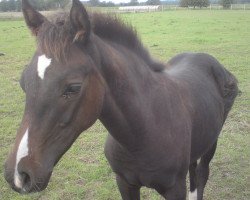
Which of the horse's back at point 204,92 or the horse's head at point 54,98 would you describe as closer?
the horse's head at point 54,98

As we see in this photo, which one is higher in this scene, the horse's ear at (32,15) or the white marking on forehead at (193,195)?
the horse's ear at (32,15)

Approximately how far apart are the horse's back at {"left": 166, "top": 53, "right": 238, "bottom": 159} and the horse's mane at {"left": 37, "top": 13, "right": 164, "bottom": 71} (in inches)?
22.2

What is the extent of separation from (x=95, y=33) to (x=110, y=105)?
1.58 feet

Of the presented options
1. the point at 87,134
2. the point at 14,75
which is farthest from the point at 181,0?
the point at 87,134

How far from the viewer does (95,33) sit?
2.25 metres

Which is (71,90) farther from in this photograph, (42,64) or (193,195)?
(193,195)

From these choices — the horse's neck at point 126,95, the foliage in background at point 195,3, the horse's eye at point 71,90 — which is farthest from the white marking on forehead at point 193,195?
the foliage in background at point 195,3

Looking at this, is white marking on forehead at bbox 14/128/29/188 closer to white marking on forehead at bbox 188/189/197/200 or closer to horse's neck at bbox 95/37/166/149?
horse's neck at bbox 95/37/166/149

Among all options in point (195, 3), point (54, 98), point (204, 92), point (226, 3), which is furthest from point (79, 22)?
point (195, 3)

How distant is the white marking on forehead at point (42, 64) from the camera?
5.98ft

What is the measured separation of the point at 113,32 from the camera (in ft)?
7.75

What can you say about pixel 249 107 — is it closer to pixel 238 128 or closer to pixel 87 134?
pixel 238 128

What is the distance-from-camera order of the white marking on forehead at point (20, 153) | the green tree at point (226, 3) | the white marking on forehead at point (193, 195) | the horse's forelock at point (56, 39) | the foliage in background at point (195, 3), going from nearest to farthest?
the white marking on forehead at point (20, 153)
the horse's forelock at point (56, 39)
the white marking on forehead at point (193, 195)
the green tree at point (226, 3)
the foliage in background at point (195, 3)

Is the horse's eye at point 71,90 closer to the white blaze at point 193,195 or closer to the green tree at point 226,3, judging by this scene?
the white blaze at point 193,195
